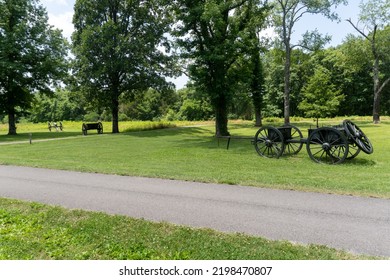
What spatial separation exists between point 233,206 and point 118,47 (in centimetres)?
2470

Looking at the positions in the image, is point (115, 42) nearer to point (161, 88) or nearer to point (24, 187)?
point (161, 88)

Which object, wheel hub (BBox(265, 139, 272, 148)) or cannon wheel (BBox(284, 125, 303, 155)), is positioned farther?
wheel hub (BBox(265, 139, 272, 148))

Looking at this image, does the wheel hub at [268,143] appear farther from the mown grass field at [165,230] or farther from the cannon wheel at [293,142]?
the mown grass field at [165,230]

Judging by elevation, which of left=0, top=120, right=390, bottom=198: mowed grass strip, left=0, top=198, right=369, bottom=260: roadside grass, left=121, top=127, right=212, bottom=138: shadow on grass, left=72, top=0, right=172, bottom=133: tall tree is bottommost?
left=0, top=198, right=369, bottom=260: roadside grass

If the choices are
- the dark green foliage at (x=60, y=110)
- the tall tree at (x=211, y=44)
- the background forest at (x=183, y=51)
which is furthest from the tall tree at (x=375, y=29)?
the dark green foliage at (x=60, y=110)

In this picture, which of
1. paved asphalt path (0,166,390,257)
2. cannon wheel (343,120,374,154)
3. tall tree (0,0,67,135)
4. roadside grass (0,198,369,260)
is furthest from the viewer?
tall tree (0,0,67,135)

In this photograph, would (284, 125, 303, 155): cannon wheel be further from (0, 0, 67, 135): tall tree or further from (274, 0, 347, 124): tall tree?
(0, 0, 67, 135): tall tree

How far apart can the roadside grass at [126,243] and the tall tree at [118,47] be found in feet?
79.4

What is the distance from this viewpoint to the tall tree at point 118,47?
2758cm

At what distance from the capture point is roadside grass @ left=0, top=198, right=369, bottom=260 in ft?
12.7

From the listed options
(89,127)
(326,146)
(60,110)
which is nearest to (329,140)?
(326,146)

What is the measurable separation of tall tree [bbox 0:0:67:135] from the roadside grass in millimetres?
26126

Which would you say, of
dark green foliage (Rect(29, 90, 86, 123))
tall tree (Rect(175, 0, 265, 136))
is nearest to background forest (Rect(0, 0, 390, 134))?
tall tree (Rect(175, 0, 265, 136))
